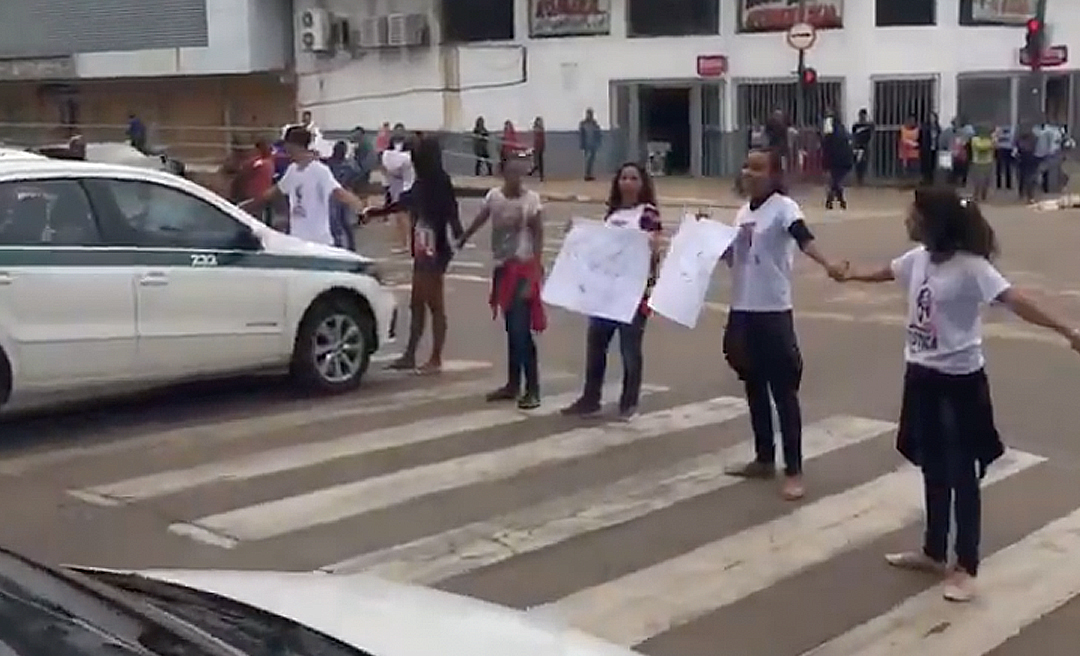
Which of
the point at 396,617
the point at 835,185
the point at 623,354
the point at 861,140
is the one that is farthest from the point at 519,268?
the point at 861,140

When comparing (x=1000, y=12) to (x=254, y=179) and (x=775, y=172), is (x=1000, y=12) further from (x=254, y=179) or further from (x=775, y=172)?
(x=775, y=172)

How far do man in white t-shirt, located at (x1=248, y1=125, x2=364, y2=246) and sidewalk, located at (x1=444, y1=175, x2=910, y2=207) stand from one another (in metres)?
18.0

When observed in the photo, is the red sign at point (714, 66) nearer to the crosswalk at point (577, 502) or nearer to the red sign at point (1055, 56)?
the red sign at point (1055, 56)

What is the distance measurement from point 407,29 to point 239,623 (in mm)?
40503

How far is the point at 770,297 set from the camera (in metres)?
8.41

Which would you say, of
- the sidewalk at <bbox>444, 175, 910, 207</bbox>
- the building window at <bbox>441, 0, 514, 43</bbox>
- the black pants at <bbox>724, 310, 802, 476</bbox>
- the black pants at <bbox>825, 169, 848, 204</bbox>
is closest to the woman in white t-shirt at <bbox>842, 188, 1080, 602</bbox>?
the black pants at <bbox>724, 310, 802, 476</bbox>

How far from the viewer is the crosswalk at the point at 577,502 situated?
6.65 meters

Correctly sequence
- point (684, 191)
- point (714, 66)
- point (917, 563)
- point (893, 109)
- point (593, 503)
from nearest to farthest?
point (917, 563)
point (593, 503)
point (684, 191)
point (893, 109)
point (714, 66)

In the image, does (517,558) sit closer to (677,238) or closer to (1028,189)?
(677,238)

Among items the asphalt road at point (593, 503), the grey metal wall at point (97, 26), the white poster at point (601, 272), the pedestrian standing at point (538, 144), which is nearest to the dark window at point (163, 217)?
the asphalt road at point (593, 503)

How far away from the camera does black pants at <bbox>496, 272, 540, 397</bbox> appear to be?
10.6 metres

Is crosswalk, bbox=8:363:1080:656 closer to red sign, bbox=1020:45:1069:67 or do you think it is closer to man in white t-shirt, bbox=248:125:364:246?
man in white t-shirt, bbox=248:125:364:246

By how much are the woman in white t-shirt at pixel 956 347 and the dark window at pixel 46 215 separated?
16.9ft

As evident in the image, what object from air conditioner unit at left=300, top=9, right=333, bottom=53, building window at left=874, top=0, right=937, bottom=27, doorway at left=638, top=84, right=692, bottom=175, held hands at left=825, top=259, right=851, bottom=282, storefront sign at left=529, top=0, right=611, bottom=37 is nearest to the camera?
held hands at left=825, top=259, right=851, bottom=282
